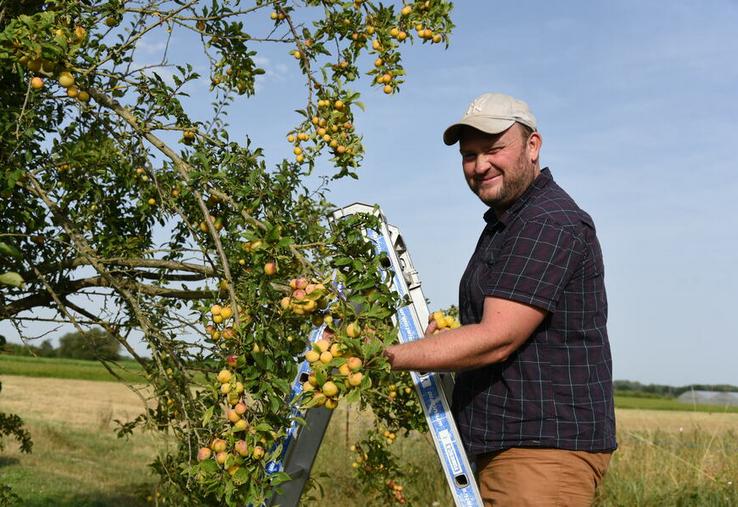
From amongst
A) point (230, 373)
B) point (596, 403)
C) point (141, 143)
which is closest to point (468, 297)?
point (596, 403)

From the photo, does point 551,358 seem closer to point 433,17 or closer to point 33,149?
point 433,17

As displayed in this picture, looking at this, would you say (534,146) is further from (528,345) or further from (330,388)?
(330,388)

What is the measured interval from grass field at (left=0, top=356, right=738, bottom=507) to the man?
1444mm

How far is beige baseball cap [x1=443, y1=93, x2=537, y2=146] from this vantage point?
2.51 m

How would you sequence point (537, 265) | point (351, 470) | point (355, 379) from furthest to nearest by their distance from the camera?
point (351, 470), point (537, 265), point (355, 379)

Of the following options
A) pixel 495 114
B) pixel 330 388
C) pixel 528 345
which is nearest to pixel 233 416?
pixel 330 388

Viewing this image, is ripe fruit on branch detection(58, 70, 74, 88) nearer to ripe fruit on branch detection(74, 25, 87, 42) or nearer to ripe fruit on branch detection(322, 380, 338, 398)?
ripe fruit on branch detection(74, 25, 87, 42)

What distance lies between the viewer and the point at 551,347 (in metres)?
2.42

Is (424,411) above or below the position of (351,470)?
above

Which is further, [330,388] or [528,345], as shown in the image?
[528,345]

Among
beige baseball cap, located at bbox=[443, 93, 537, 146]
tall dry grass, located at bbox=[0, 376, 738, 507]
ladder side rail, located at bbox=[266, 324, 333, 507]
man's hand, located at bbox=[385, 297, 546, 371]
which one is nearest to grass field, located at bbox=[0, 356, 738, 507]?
tall dry grass, located at bbox=[0, 376, 738, 507]

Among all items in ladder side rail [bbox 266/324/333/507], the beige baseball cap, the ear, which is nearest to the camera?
the beige baseball cap

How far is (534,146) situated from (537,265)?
522 millimetres

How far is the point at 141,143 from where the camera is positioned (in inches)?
119
